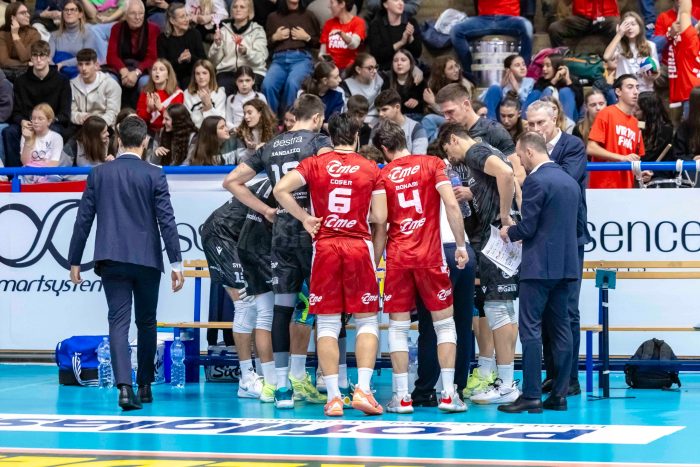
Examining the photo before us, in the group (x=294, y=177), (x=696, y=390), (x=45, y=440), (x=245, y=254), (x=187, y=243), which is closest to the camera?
(x=45, y=440)

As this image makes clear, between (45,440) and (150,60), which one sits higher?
(150,60)

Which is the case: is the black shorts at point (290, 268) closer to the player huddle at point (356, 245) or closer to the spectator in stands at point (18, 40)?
the player huddle at point (356, 245)

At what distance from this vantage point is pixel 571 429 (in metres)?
8.55

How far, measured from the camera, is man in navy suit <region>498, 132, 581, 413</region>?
30.5 feet

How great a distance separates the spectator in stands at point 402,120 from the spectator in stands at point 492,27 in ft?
7.48

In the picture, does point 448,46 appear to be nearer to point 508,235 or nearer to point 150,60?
point 150,60

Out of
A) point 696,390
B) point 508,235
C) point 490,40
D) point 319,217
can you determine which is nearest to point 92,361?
point 319,217

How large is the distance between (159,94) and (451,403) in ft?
22.9

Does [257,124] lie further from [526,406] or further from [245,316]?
[526,406]

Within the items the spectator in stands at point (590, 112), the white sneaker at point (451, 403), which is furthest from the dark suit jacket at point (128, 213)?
the spectator in stands at point (590, 112)

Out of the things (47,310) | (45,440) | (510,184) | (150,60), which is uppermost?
(150,60)

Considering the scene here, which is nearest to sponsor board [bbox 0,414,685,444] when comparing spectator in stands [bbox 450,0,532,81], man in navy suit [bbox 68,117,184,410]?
man in navy suit [bbox 68,117,184,410]

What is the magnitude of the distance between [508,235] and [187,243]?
14.8ft

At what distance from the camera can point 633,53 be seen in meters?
14.8
